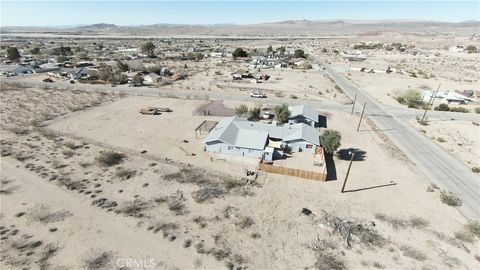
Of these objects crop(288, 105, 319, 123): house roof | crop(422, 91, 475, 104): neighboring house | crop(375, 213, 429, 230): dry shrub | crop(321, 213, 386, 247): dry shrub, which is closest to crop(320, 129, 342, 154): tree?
crop(288, 105, 319, 123): house roof

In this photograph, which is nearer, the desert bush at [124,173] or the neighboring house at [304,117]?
the desert bush at [124,173]

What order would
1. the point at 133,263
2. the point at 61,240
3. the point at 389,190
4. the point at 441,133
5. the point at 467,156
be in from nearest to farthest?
1. the point at 133,263
2. the point at 61,240
3. the point at 389,190
4. the point at 467,156
5. the point at 441,133

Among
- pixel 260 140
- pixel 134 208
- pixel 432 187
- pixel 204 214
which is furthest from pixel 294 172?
pixel 134 208

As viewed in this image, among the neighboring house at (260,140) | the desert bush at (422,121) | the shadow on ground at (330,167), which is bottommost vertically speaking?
the desert bush at (422,121)

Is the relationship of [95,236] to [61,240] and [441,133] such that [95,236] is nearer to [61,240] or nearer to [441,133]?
[61,240]

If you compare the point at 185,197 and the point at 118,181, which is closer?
the point at 185,197

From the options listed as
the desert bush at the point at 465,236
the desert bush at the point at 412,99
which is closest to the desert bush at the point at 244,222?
the desert bush at the point at 465,236

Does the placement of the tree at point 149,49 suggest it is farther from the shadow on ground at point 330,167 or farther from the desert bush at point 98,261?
the desert bush at point 98,261

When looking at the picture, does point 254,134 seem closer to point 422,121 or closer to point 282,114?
point 282,114

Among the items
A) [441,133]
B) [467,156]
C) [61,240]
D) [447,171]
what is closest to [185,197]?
[61,240]
